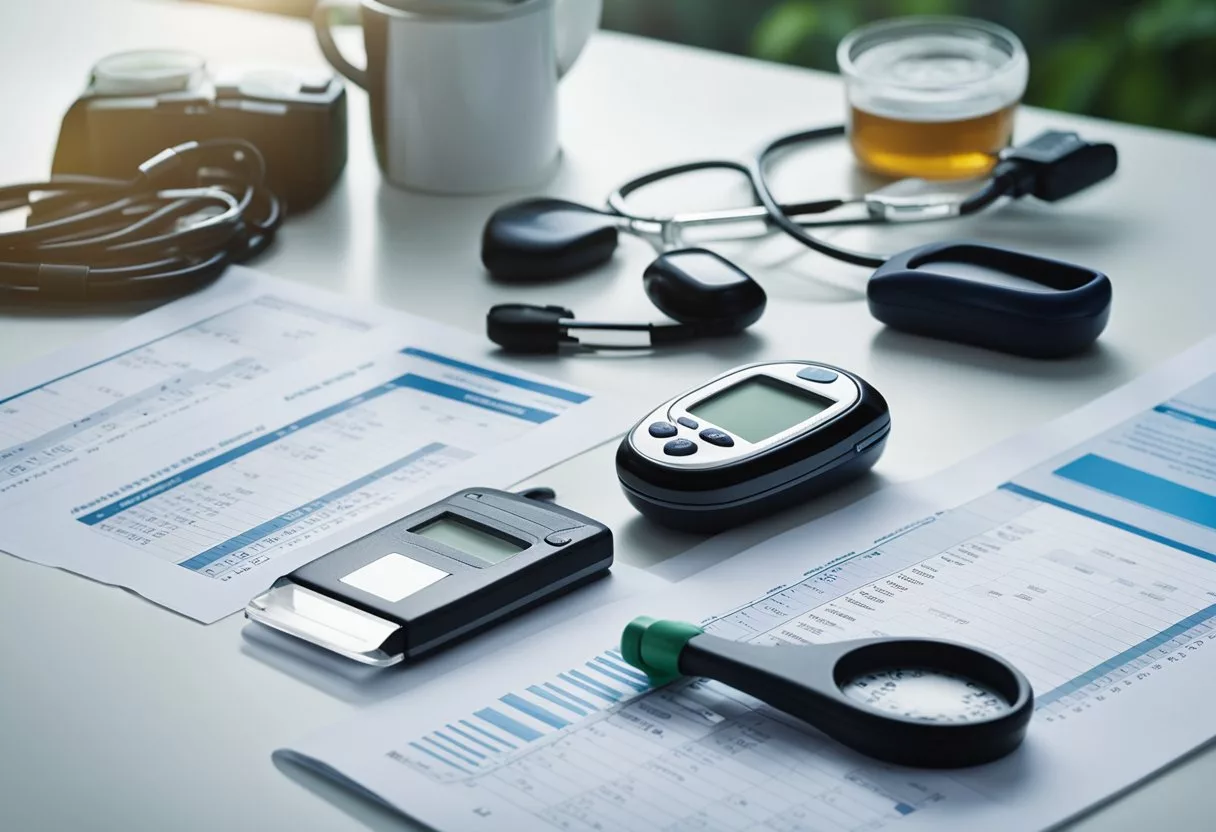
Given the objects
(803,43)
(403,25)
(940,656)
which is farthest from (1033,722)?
(803,43)

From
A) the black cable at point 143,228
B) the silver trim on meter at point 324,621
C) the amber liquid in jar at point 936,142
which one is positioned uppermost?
the amber liquid in jar at point 936,142

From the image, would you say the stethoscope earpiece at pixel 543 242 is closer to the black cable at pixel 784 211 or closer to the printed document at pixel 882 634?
the black cable at pixel 784 211

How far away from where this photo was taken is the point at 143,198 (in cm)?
105

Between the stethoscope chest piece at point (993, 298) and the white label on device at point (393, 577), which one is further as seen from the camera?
the stethoscope chest piece at point (993, 298)

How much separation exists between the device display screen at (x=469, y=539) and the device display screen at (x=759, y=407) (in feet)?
0.41

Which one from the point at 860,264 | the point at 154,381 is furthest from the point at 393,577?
the point at 860,264

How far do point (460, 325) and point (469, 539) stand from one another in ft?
0.98

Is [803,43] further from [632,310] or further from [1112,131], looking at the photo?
[632,310]

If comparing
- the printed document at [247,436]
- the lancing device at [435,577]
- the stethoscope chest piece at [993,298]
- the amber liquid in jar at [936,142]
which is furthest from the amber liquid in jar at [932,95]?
the lancing device at [435,577]

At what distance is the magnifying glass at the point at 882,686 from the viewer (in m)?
0.54

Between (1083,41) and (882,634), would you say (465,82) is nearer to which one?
(882,634)

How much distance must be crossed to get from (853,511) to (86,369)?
46cm

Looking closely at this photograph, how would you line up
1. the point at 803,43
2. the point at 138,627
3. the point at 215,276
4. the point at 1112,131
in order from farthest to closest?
the point at 803,43 < the point at 1112,131 < the point at 215,276 < the point at 138,627

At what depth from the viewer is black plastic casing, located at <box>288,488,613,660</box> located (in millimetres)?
614
